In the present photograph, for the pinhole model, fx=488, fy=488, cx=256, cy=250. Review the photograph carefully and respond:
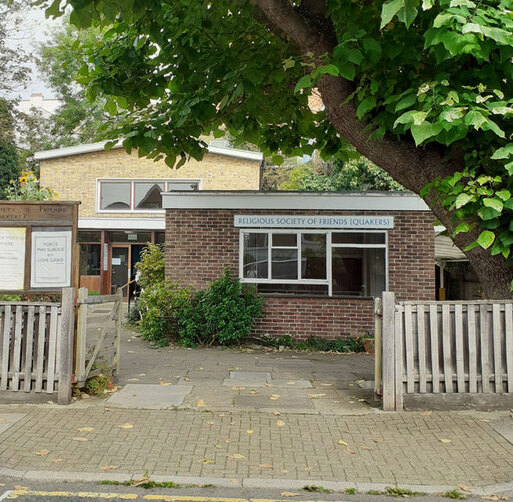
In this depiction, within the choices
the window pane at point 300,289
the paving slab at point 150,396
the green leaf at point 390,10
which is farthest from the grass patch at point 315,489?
the window pane at point 300,289

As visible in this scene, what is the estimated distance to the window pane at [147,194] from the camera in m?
19.4

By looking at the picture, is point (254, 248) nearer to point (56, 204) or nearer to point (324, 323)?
point (324, 323)

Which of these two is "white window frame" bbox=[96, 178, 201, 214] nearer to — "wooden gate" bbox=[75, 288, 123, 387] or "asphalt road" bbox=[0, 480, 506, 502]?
"wooden gate" bbox=[75, 288, 123, 387]

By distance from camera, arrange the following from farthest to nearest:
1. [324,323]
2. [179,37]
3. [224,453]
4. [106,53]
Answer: [324,323] < [106,53] < [179,37] < [224,453]

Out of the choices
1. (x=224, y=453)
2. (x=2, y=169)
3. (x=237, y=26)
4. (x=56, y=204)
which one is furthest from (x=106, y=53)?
(x=2, y=169)

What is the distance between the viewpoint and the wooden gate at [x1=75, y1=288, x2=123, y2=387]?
629 cm

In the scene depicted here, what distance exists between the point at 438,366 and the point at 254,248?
5.85 meters

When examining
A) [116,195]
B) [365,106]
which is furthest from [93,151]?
[365,106]

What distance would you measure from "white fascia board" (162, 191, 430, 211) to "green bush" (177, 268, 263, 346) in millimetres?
1771

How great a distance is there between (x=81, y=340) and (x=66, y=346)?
0.81 ft

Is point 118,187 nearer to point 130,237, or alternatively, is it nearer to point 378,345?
point 130,237

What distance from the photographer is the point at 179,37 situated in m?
7.30

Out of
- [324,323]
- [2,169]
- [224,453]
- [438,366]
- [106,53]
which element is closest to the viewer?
[224,453]

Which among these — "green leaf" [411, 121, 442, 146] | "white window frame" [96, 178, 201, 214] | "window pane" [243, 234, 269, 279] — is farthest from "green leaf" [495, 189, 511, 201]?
"white window frame" [96, 178, 201, 214]
